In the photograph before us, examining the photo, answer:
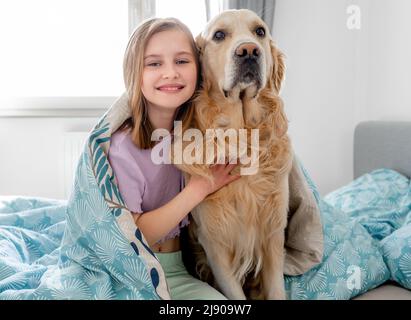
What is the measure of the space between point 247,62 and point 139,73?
0.27 meters

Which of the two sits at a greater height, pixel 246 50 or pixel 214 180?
pixel 246 50

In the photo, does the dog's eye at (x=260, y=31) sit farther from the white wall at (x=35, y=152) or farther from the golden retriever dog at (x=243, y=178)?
the white wall at (x=35, y=152)

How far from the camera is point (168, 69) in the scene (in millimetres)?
1126

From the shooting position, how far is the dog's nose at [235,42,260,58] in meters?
1.11

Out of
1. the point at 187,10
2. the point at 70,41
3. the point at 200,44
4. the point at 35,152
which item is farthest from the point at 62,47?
the point at 200,44

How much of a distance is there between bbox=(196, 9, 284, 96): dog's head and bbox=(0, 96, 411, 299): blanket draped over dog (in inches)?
10.0

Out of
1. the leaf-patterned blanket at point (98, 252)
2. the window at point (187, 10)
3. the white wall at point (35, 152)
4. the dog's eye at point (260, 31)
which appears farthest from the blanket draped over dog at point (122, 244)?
the window at point (187, 10)

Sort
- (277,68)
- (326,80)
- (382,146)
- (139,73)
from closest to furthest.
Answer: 1. (139,73)
2. (277,68)
3. (382,146)
4. (326,80)

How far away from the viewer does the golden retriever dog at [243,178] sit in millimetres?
1178

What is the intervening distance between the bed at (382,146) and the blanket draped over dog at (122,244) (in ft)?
1.28

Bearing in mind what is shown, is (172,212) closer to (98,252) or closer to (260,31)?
(98,252)

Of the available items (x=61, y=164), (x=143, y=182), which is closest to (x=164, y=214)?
(x=143, y=182)

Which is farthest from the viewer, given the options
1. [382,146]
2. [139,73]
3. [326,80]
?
[326,80]

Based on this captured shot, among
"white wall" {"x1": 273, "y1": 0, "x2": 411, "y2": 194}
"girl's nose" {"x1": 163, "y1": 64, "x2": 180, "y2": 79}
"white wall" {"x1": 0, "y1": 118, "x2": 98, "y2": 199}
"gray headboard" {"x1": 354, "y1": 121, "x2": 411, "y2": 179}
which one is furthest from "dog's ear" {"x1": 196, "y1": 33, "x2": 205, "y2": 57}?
"white wall" {"x1": 0, "y1": 118, "x2": 98, "y2": 199}
